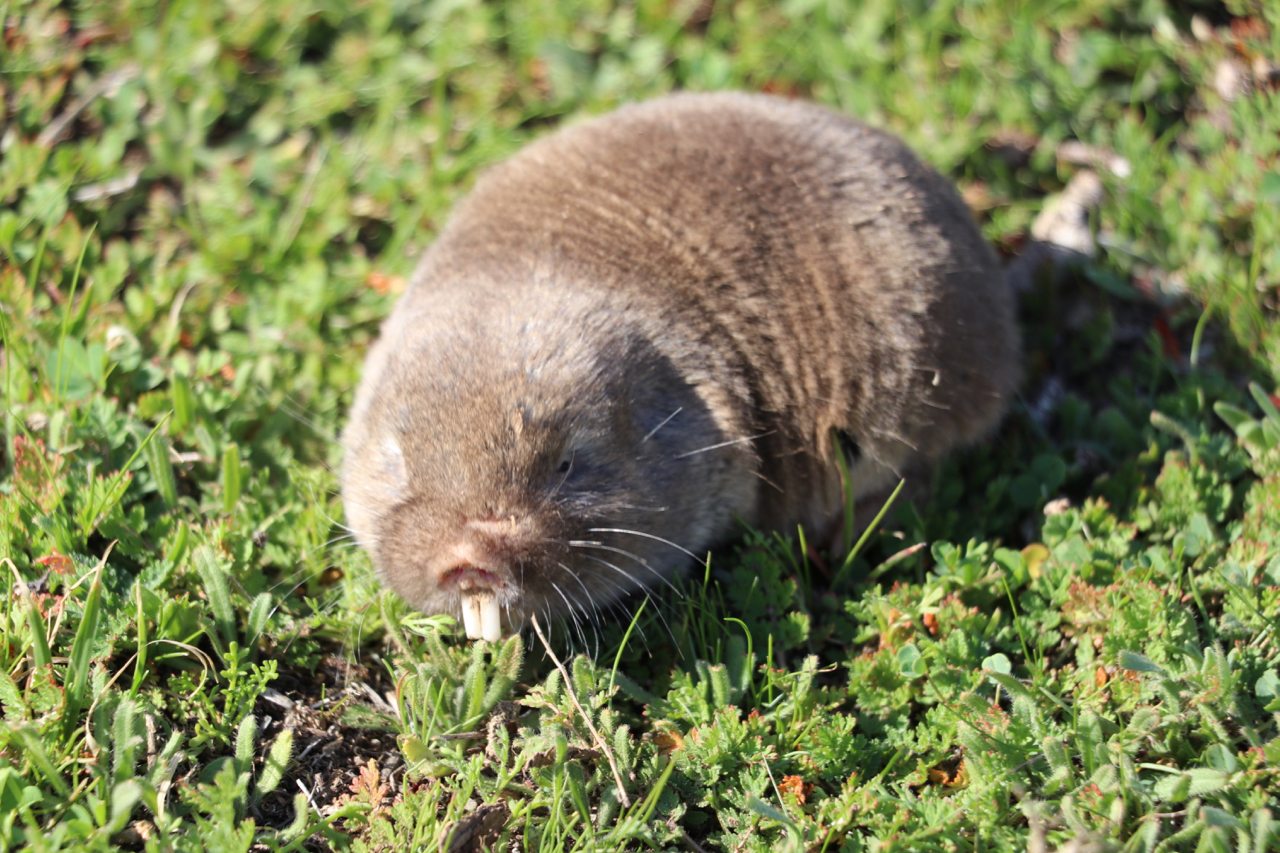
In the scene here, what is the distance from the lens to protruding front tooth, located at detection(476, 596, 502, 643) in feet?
9.25

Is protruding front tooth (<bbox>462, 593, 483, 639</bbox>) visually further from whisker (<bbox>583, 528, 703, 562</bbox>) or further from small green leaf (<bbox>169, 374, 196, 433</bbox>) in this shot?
small green leaf (<bbox>169, 374, 196, 433</bbox>)

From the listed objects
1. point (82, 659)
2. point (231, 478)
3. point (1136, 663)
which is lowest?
point (82, 659)

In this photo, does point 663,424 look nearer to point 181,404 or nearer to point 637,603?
point 637,603

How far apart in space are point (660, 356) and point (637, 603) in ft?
2.46

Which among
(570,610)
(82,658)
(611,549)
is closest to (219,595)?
(82,658)

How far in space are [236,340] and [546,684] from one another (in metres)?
1.89

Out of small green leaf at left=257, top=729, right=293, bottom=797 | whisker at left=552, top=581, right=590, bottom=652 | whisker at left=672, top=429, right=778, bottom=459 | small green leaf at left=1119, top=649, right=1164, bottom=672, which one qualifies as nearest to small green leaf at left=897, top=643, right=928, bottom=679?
small green leaf at left=1119, top=649, right=1164, bottom=672

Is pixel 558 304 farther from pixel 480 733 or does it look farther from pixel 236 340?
pixel 236 340

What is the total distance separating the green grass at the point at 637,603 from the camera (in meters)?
2.64

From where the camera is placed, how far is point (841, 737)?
2.75m

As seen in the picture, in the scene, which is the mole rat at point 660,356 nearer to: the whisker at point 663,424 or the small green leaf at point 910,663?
the whisker at point 663,424

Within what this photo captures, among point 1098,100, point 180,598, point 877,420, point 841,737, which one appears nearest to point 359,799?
point 180,598

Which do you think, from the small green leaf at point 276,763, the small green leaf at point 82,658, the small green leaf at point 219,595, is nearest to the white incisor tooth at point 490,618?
the small green leaf at point 276,763

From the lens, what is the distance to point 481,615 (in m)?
2.85
